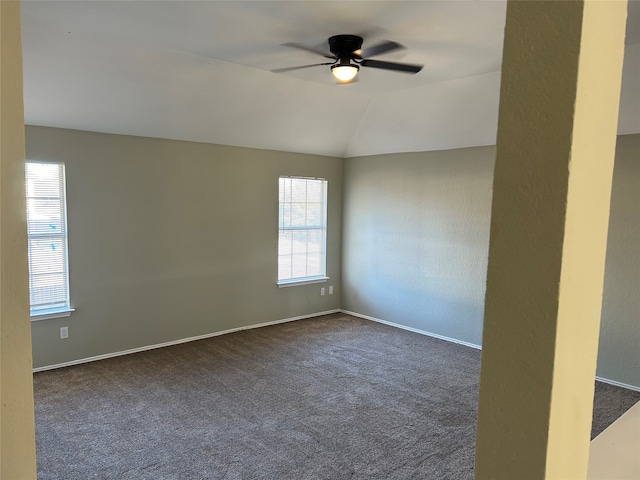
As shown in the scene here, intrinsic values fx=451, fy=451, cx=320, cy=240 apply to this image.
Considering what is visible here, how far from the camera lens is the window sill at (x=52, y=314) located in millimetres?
4141

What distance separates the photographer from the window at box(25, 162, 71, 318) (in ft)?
13.6

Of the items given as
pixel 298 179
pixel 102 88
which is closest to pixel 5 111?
pixel 102 88

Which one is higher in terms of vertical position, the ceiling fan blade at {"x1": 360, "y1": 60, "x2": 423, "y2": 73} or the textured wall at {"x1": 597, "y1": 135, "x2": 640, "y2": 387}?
the ceiling fan blade at {"x1": 360, "y1": 60, "x2": 423, "y2": 73}

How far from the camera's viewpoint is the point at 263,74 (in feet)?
14.4

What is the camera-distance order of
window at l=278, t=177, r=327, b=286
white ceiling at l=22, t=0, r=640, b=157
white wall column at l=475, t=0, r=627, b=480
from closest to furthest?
white wall column at l=475, t=0, r=627, b=480
white ceiling at l=22, t=0, r=640, b=157
window at l=278, t=177, r=327, b=286

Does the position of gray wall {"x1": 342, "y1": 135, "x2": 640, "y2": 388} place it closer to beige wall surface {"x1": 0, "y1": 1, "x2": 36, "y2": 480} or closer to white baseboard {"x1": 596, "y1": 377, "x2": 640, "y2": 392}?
white baseboard {"x1": 596, "y1": 377, "x2": 640, "y2": 392}

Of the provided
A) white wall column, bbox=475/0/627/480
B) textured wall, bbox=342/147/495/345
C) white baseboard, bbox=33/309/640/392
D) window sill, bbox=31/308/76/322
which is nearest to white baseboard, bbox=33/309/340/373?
white baseboard, bbox=33/309/640/392

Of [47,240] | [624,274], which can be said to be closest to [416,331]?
[624,274]

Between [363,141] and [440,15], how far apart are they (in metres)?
3.18

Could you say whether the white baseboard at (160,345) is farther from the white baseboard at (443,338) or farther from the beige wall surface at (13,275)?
the beige wall surface at (13,275)

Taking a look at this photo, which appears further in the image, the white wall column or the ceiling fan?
the ceiling fan

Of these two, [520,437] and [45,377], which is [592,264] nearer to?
[520,437]

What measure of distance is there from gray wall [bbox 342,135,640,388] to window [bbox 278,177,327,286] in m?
0.40

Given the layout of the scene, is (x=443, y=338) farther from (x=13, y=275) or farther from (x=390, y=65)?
(x=13, y=275)
